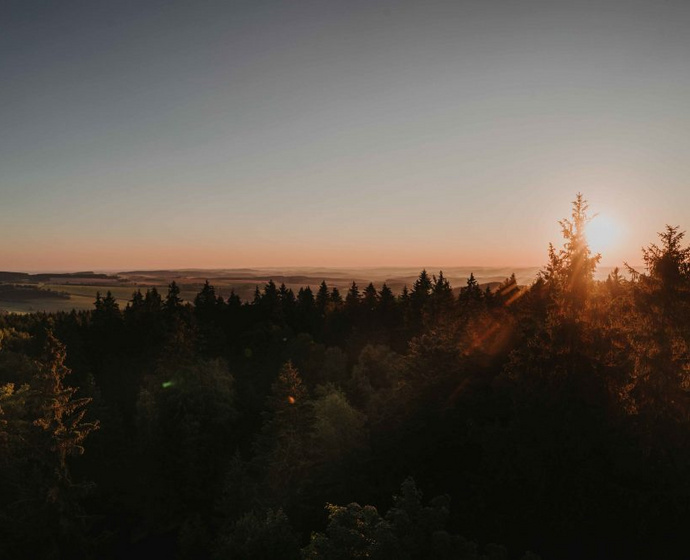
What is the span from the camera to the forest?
2161 cm

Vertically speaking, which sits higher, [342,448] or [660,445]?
[660,445]

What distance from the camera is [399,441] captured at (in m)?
31.5

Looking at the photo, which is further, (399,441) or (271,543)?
(399,441)

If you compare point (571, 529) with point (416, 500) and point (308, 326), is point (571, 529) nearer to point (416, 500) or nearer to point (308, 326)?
point (416, 500)

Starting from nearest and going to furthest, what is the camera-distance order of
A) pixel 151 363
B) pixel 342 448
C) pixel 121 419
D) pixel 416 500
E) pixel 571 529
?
pixel 416 500 → pixel 571 529 → pixel 342 448 → pixel 121 419 → pixel 151 363

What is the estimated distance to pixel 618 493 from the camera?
72.8 feet

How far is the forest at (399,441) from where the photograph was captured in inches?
851

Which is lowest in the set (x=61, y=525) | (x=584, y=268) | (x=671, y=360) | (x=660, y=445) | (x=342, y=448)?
(x=61, y=525)

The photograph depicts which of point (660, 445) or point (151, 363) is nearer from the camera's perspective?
point (660, 445)

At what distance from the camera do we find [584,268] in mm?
26625

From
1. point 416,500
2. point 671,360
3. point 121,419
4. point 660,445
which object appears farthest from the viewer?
point 121,419

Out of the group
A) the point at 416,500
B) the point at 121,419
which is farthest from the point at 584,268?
the point at 121,419

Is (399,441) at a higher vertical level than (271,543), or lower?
higher

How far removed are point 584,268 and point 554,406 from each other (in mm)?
8250
